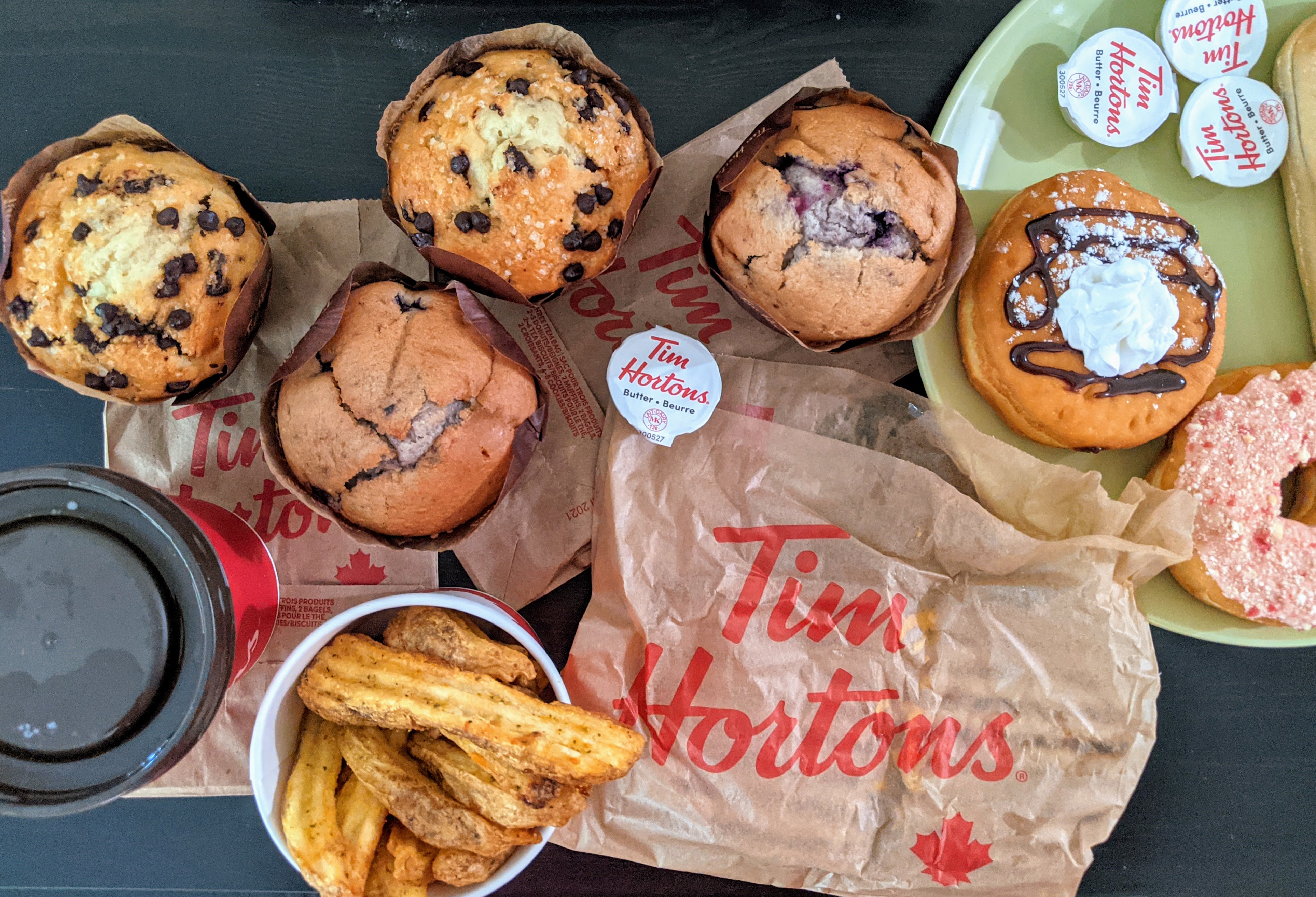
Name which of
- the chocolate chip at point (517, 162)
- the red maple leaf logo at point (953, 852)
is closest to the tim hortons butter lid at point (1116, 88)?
the chocolate chip at point (517, 162)

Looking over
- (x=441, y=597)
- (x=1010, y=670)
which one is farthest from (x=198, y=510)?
(x=1010, y=670)

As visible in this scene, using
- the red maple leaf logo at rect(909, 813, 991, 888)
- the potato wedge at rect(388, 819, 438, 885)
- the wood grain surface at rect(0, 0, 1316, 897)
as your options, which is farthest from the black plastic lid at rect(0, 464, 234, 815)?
the red maple leaf logo at rect(909, 813, 991, 888)

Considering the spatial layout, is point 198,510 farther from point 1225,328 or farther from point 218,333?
point 1225,328

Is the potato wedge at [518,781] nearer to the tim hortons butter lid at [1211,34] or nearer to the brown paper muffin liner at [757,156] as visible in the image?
the brown paper muffin liner at [757,156]

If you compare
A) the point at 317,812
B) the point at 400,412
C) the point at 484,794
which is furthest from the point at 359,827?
the point at 400,412

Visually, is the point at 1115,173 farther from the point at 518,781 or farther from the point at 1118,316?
the point at 518,781

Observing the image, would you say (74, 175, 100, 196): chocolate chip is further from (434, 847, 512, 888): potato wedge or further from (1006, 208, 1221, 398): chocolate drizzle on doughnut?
(1006, 208, 1221, 398): chocolate drizzle on doughnut
